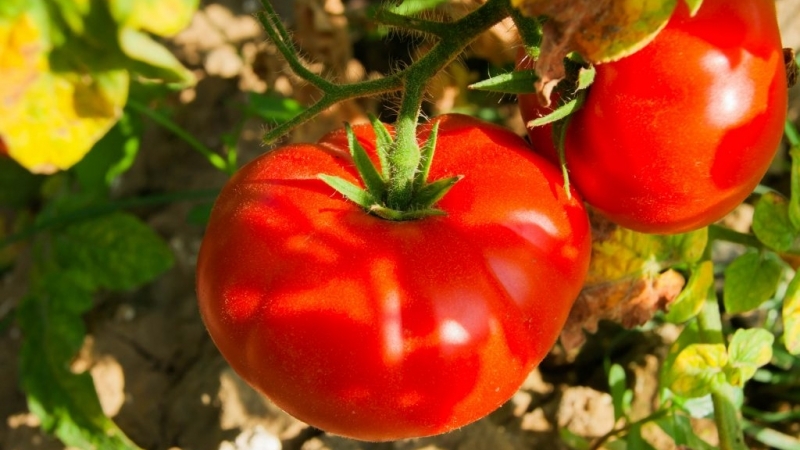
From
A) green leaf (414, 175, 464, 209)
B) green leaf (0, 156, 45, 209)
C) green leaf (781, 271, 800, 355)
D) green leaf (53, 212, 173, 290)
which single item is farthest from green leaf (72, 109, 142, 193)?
green leaf (781, 271, 800, 355)

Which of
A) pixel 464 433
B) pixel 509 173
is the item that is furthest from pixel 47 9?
pixel 464 433

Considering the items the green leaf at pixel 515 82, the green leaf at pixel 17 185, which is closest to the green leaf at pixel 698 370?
the green leaf at pixel 515 82

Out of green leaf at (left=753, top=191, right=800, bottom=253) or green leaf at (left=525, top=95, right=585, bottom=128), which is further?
green leaf at (left=753, top=191, right=800, bottom=253)

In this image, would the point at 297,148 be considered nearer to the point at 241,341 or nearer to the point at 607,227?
the point at 241,341

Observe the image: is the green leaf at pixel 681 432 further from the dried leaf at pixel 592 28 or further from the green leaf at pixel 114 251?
the green leaf at pixel 114 251

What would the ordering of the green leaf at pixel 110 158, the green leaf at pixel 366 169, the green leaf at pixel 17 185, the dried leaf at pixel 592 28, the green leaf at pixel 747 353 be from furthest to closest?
the green leaf at pixel 17 185
the green leaf at pixel 110 158
the green leaf at pixel 747 353
the green leaf at pixel 366 169
the dried leaf at pixel 592 28

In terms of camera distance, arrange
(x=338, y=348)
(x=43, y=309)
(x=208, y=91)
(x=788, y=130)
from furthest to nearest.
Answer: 1. (x=208, y=91)
2. (x=43, y=309)
3. (x=788, y=130)
4. (x=338, y=348)

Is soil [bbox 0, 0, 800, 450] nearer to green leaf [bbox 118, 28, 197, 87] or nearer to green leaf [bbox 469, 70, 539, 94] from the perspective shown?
green leaf [bbox 469, 70, 539, 94]
